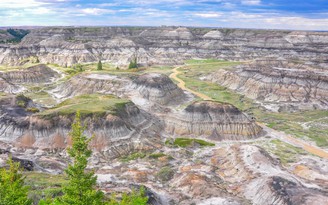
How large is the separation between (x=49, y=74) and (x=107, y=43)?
253 feet

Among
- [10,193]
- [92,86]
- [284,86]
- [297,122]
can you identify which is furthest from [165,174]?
[284,86]

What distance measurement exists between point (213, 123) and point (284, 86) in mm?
44184

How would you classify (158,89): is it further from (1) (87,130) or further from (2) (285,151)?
(2) (285,151)

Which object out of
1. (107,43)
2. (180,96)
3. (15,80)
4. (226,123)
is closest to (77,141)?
(226,123)

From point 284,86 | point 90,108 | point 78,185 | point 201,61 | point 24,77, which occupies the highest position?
point 78,185

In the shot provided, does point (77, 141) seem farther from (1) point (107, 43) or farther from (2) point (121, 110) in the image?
(1) point (107, 43)

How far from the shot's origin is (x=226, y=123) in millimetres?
63938

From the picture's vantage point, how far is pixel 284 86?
9794 cm

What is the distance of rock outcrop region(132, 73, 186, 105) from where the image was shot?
86281 mm

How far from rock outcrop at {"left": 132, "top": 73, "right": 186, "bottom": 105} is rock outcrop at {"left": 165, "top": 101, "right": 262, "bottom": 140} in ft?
63.4

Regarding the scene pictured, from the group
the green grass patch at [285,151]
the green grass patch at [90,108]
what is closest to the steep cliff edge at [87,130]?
the green grass patch at [90,108]

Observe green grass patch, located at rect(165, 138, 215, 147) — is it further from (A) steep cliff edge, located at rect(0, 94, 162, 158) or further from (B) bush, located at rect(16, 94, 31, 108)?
(B) bush, located at rect(16, 94, 31, 108)

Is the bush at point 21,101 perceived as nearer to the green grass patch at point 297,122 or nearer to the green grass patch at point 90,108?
the green grass patch at point 90,108

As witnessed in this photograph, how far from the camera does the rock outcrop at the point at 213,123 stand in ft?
207
